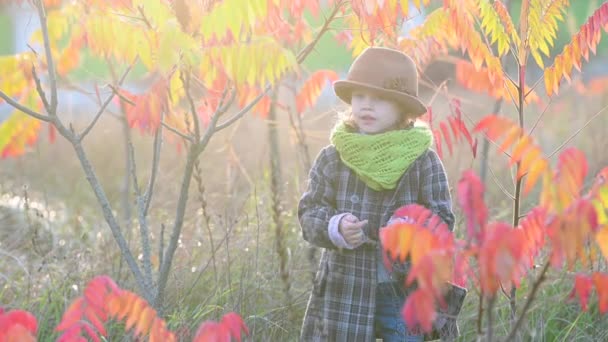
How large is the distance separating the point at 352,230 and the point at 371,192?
0.28m

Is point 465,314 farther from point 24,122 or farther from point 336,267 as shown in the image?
point 24,122

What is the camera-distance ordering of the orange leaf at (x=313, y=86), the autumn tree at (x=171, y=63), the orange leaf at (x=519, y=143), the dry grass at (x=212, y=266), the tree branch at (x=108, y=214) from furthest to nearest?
the orange leaf at (x=313, y=86) < the dry grass at (x=212, y=266) < the tree branch at (x=108, y=214) < the autumn tree at (x=171, y=63) < the orange leaf at (x=519, y=143)

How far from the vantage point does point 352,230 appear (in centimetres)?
348

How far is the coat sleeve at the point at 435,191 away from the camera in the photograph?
3.59 m

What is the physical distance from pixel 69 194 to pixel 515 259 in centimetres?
663

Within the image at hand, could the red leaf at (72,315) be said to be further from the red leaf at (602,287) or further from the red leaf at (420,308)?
the red leaf at (602,287)

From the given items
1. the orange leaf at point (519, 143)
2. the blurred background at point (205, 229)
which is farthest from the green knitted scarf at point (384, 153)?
the orange leaf at point (519, 143)

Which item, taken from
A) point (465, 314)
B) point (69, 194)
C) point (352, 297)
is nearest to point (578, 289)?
point (352, 297)

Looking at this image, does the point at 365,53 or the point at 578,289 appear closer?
the point at 578,289

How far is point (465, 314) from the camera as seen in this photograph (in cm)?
456

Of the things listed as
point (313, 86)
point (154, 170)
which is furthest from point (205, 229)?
point (154, 170)

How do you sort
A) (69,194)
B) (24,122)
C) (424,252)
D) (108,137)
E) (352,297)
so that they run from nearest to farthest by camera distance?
(424,252), (352,297), (24,122), (69,194), (108,137)

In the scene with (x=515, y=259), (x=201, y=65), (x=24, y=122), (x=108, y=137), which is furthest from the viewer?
(x=108, y=137)

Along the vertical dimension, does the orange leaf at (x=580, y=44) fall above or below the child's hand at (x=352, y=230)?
above
